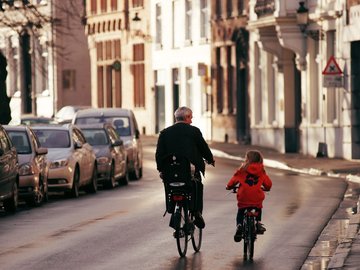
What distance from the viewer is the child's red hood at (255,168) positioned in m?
18.5

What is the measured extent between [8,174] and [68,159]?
5.76 m

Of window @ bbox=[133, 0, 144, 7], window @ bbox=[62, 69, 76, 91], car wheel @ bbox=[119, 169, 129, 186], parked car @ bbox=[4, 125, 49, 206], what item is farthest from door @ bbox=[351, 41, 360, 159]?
window @ bbox=[62, 69, 76, 91]

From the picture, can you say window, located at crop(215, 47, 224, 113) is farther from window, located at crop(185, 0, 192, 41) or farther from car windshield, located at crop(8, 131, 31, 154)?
car windshield, located at crop(8, 131, 31, 154)

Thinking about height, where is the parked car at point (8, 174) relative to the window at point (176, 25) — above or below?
below

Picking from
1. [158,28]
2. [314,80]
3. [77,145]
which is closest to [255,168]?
[77,145]

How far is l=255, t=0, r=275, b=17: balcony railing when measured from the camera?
5456 centimetres

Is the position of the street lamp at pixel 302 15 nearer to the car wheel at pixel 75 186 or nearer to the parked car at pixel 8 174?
the car wheel at pixel 75 186

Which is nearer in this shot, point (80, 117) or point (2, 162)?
point (2, 162)

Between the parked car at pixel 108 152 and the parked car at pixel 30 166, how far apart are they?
5140 millimetres

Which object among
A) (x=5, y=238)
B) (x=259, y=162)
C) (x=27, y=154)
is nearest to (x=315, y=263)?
(x=259, y=162)

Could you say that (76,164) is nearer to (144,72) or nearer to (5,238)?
(5,238)

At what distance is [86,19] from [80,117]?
4532 centimetres

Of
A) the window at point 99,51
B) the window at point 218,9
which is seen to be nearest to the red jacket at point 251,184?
the window at point 218,9

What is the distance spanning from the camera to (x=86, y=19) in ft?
291
